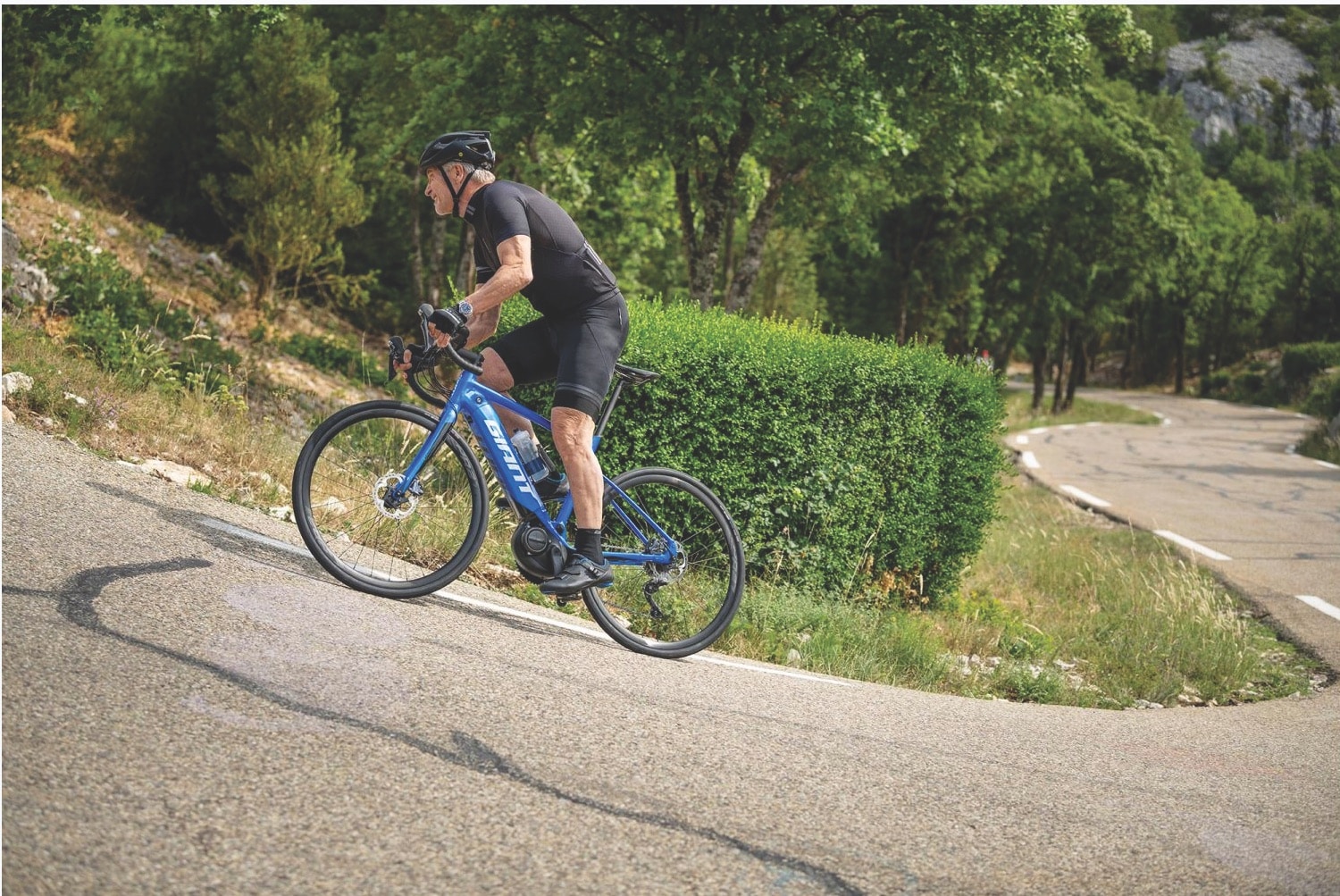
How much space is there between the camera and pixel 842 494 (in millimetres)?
8562

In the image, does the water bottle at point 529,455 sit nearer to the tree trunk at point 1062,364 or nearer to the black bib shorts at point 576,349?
the black bib shorts at point 576,349

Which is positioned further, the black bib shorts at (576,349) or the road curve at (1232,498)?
the road curve at (1232,498)

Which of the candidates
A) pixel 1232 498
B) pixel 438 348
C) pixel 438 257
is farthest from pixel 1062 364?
pixel 438 348

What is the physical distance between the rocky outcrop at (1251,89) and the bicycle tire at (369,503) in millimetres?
99263

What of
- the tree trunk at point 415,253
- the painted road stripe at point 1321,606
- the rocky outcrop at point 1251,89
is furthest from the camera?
the rocky outcrop at point 1251,89

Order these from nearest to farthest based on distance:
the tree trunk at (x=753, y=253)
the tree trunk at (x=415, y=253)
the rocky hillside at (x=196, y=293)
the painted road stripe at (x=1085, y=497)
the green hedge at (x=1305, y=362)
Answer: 1. the rocky hillside at (x=196, y=293)
2. the painted road stripe at (x=1085, y=497)
3. the tree trunk at (x=753, y=253)
4. the tree trunk at (x=415, y=253)
5. the green hedge at (x=1305, y=362)

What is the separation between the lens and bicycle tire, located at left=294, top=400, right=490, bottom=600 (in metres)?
5.29

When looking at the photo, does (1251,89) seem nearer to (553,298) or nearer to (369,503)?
(553,298)

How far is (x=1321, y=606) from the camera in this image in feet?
33.9

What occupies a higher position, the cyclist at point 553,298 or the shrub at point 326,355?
the cyclist at point 553,298

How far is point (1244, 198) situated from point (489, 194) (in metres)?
86.2

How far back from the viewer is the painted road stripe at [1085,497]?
53.3ft

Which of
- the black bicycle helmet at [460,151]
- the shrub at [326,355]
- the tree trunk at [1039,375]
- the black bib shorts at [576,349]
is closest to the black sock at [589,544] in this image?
the black bib shorts at [576,349]

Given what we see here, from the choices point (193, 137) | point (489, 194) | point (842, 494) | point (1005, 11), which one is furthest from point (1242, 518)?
point (193, 137)
